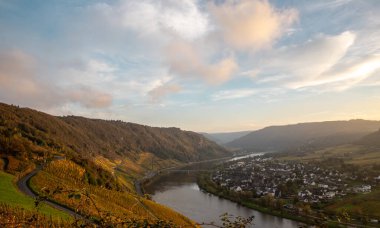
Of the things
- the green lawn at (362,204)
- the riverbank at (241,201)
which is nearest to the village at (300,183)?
the riverbank at (241,201)

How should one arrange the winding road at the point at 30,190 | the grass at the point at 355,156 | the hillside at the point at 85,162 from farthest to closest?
the grass at the point at 355,156
the winding road at the point at 30,190
the hillside at the point at 85,162

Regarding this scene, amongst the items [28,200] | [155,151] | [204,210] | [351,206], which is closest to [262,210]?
[204,210]

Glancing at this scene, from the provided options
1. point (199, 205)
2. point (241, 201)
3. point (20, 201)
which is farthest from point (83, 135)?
point (20, 201)

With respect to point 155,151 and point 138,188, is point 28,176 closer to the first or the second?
point 138,188

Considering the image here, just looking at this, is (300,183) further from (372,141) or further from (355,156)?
(372,141)

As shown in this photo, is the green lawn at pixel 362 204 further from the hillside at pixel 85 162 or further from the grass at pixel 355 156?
the grass at pixel 355 156

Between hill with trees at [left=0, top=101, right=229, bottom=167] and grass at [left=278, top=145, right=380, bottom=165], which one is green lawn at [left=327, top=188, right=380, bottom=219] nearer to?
grass at [left=278, top=145, right=380, bottom=165]

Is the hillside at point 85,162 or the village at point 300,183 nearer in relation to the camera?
the hillside at point 85,162
